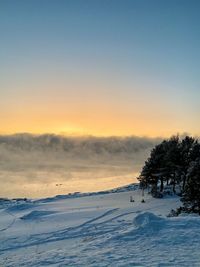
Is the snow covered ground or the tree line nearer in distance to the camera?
the snow covered ground

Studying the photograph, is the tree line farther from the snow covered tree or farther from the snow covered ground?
the snow covered ground

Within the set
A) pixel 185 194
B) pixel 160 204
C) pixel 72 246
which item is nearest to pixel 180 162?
pixel 160 204

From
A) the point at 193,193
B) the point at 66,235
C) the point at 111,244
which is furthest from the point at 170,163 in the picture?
the point at 111,244

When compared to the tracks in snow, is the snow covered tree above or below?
above

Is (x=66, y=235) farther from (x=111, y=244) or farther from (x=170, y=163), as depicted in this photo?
(x=170, y=163)

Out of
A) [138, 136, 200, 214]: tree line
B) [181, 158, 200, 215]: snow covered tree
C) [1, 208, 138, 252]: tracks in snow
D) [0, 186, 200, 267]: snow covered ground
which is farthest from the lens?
[138, 136, 200, 214]: tree line

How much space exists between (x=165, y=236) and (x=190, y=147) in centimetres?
4688

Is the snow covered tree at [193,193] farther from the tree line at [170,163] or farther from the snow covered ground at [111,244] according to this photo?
the tree line at [170,163]

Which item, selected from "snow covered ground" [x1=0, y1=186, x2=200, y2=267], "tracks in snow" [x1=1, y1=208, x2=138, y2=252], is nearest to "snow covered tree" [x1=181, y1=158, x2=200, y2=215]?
"snow covered ground" [x1=0, y1=186, x2=200, y2=267]

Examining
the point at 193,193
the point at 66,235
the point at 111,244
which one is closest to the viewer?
the point at 111,244

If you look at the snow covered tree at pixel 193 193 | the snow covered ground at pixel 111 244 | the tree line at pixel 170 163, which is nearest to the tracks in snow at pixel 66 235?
the snow covered ground at pixel 111 244

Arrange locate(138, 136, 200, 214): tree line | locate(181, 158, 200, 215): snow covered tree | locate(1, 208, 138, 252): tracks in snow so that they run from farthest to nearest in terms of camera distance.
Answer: locate(138, 136, 200, 214): tree line < locate(181, 158, 200, 215): snow covered tree < locate(1, 208, 138, 252): tracks in snow

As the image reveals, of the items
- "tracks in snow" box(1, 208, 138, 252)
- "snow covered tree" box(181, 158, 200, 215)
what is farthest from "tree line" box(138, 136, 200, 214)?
"tracks in snow" box(1, 208, 138, 252)

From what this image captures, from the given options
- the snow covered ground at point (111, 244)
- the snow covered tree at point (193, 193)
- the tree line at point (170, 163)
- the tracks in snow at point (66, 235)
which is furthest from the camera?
the tree line at point (170, 163)
